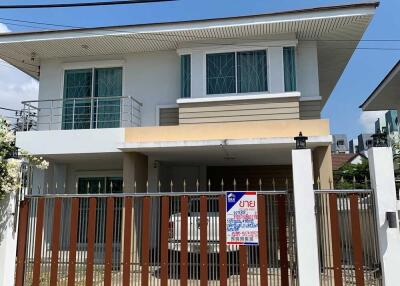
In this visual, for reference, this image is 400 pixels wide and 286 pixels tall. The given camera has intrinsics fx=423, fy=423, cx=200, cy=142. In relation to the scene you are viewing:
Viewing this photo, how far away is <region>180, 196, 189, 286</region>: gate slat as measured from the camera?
665 centimetres

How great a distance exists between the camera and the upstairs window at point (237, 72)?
456 inches

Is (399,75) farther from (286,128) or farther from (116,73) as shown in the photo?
(116,73)

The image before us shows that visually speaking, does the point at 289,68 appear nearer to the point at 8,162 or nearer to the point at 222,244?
the point at 222,244

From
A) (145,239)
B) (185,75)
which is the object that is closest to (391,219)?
(145,239)

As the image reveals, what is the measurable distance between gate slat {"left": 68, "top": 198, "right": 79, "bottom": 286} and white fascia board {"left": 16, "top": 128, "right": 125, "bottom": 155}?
11.3 ft

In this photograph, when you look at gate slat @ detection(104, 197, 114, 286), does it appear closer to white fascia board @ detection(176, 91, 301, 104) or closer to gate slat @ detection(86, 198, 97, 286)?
gate slat @ detection(86, 198, 97, 286)

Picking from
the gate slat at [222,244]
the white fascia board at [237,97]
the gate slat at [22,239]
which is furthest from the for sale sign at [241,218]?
the white fascia board at [237,97]

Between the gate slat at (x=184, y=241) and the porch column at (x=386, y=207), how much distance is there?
9.40 ft

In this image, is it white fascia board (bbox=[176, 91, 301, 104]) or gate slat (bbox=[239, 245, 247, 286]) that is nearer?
gate slat (bbox=[239, 245, 247, 286])

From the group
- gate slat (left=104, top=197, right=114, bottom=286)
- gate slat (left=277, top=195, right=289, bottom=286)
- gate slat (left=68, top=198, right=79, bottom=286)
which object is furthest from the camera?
gate slat (left=68, top=198, right=79, bottom=286)

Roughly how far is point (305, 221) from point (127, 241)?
2861 millimetres

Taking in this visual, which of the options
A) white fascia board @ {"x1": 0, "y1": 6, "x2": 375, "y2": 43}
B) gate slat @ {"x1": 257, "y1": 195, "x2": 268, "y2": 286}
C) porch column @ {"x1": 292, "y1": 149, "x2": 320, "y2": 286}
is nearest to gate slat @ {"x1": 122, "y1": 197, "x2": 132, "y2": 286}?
gate slat @ {"x1": 257, "y1": 195, "x2": 268, "y2": 286}

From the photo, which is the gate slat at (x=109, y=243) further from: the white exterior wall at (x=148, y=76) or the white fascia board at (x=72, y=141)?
the white exterior wall at (x=148, y=76)

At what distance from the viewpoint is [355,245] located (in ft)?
20.3
